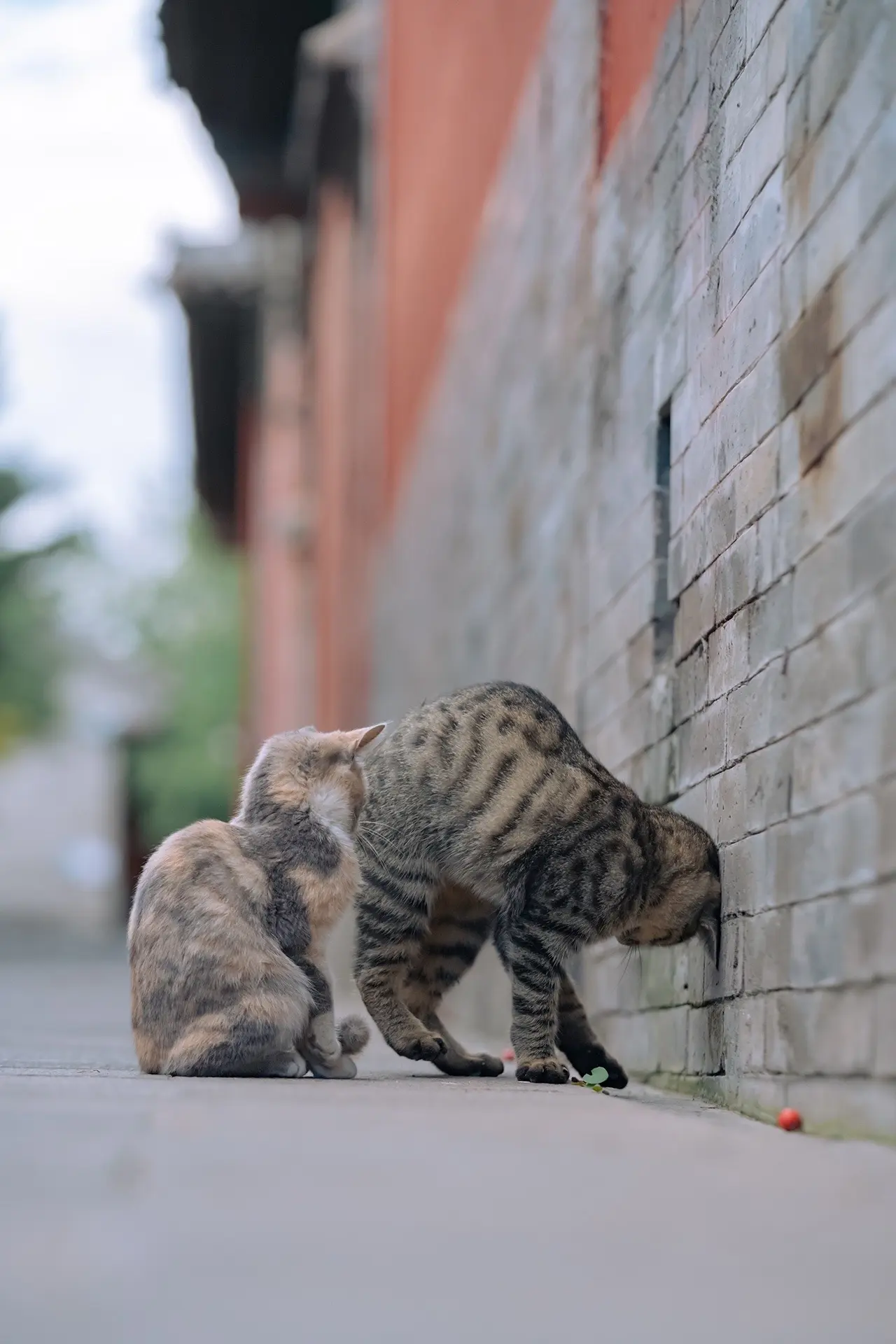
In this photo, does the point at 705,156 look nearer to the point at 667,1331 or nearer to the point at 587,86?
the point at 587,86

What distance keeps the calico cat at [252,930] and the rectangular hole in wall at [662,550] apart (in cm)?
112

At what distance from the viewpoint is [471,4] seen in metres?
9.24

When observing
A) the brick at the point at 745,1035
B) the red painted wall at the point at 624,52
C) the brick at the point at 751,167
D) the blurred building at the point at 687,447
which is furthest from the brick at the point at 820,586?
the red painted wall at the point at 624,52

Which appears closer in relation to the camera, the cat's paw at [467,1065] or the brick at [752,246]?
the brick at [752,246]

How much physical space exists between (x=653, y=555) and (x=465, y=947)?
1.26m

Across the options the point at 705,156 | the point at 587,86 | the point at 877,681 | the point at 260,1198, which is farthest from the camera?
the point at 587,86

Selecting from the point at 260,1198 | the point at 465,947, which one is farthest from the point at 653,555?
the point at 260,1198

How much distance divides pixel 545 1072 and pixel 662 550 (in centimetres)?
152

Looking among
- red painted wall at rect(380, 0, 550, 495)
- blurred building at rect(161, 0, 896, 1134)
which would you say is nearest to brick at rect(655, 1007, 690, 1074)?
blurred building at rect(161, 0, 896, 1134)

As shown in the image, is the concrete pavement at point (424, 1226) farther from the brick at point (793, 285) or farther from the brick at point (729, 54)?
the brick at point (729, 54)

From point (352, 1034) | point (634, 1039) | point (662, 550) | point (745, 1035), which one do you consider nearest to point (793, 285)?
point (662, 550)

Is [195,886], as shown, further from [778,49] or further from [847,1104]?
[778,49]

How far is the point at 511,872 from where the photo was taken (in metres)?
4.71

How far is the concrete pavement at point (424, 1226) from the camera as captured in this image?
6.37ft
